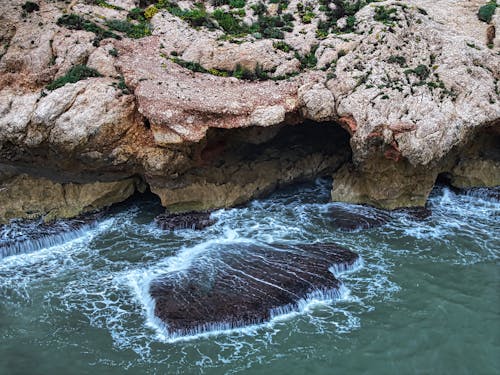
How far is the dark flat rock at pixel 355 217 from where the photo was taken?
20.7m

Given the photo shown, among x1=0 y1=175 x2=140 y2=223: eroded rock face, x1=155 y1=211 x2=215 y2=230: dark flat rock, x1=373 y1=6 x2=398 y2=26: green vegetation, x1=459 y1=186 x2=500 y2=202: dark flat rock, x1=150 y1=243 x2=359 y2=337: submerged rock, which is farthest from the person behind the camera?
x1=373 y1=6 x2=398 y2=26: green vegetation

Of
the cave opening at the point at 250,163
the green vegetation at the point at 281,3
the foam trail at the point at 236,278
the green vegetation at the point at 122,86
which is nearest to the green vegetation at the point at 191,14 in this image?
the green vegetation at the point at 281,3

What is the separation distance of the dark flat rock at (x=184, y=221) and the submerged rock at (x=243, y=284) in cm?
249

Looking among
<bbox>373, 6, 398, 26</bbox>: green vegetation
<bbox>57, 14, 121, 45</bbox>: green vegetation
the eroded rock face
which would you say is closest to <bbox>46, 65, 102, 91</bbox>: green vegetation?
<bbox>57, 14, 121, 45</bbox>: green vegetation

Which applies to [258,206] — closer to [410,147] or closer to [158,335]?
[410,147]

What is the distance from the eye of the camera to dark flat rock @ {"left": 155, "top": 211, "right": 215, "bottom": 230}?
21.3m

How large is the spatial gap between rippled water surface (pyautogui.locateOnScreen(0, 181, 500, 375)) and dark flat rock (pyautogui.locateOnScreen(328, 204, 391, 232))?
0.37m

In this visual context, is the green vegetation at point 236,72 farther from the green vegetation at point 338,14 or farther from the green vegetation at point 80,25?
the green vegetation at point 338,14

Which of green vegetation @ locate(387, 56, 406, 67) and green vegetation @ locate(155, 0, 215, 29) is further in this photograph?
green vegetation @ locate(155, 0, 215, 29)

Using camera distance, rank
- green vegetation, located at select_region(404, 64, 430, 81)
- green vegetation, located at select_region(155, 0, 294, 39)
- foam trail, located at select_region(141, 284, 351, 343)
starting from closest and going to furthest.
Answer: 1. foam trail, located at select_region(141, 284, 351, 343)
2. green vegetation, located at select_region(404, 64, 430, 81)
3. green vegetation, located at select_region(155, 0, 294, 39)

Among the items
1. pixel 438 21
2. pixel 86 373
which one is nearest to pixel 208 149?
pixel 86 373

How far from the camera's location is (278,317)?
49.1ft

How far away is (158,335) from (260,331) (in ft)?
10.2

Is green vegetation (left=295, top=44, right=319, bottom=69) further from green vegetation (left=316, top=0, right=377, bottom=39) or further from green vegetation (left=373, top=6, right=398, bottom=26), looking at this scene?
green vegetation (left=373, top=6, right=398, bottom=26)
